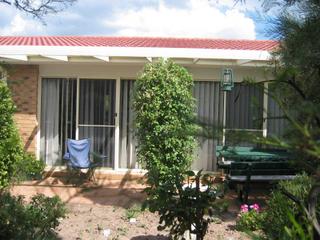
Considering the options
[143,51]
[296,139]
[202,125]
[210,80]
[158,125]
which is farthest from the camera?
[210,80]

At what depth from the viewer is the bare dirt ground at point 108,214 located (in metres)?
7.23

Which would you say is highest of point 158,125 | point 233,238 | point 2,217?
point 158,125

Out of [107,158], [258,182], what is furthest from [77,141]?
[258,182]

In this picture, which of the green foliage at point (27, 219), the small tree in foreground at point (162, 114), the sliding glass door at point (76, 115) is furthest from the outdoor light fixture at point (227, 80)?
the green foliage at point (27, 219)

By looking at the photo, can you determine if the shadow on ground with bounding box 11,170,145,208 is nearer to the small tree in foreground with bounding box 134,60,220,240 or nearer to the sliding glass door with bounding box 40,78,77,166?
the sliding glass door with bounding box 40,78,77,166

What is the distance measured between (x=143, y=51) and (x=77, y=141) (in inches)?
96.4

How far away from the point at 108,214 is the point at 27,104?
4.57 meters

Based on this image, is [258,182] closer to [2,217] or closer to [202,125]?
[2,217]

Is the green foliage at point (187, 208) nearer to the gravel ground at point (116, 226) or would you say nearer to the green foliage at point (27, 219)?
the green foliage at point (27, 219)

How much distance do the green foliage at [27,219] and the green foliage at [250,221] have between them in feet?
8.99

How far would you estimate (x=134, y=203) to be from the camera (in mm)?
9406

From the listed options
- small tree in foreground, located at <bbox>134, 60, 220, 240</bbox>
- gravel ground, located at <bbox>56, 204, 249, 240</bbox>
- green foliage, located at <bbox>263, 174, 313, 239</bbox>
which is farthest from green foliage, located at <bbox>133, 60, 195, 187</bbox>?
green foliage, located at <bbox>263, 174, 313, 239</bbox>

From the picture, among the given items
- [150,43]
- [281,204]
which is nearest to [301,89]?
[281,204]

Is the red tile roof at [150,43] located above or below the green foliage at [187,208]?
above
